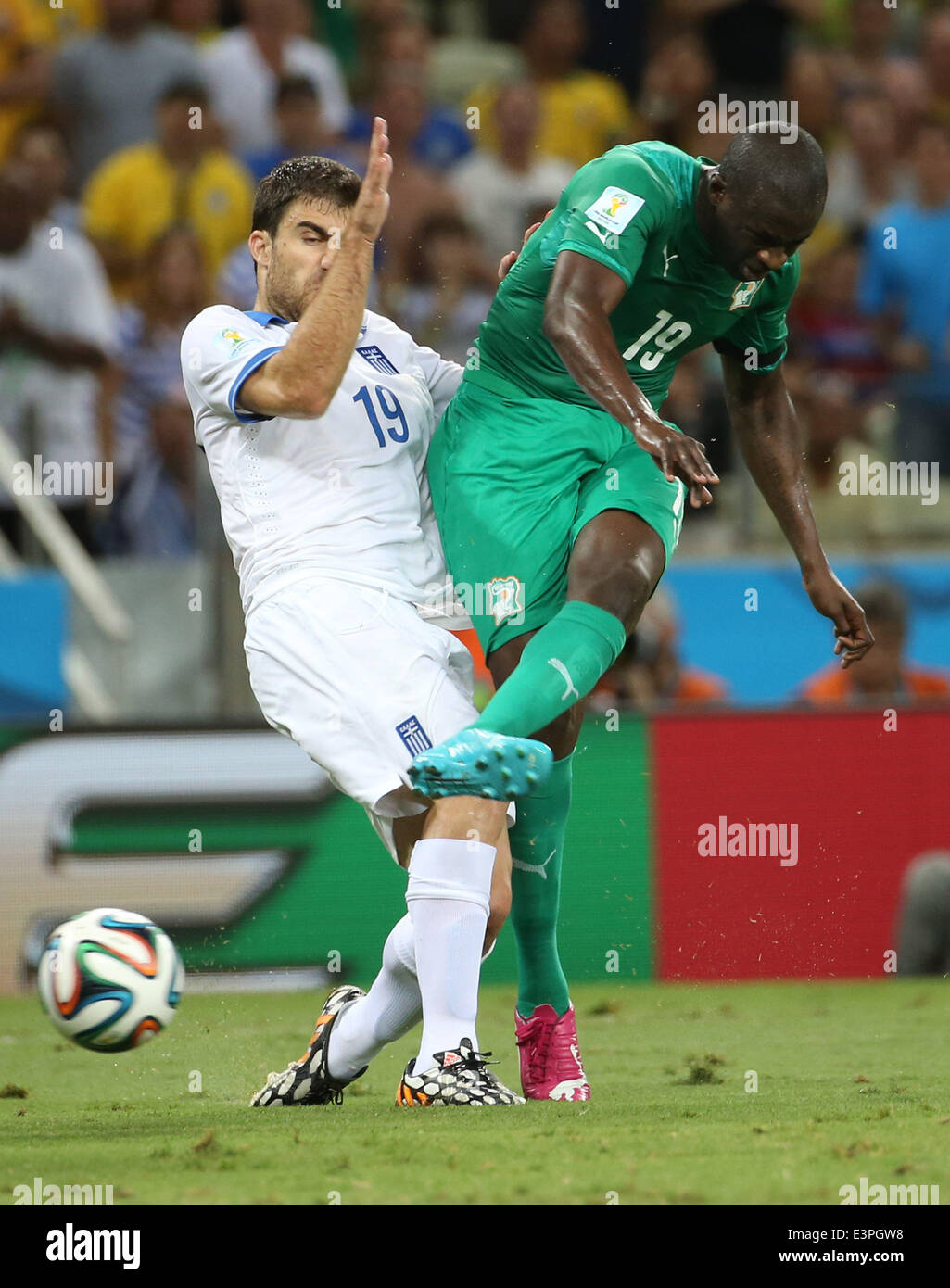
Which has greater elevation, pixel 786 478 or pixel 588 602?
pixel 786 478

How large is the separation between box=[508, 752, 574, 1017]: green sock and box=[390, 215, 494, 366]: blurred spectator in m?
4.03

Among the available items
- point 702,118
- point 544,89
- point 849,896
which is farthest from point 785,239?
point 544,89

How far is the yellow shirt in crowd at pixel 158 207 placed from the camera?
391 inches

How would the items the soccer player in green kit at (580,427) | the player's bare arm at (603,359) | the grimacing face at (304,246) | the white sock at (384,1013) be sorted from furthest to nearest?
the grimacing face at (304,246) < the white sock at (384,1013) < the soccer player in green kit at (580,427) < the player's bare arm at (603,359)

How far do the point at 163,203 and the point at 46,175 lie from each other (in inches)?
31.2

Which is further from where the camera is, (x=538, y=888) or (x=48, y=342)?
(x=48, y=342)

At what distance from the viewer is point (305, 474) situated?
4602 mm

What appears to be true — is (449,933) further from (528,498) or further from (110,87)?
(110,87)

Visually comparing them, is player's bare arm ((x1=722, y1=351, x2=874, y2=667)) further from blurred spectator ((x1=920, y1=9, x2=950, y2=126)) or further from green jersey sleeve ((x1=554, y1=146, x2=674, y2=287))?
blurred spectator ((x1=920, y1=9, x2=950, y2=126))

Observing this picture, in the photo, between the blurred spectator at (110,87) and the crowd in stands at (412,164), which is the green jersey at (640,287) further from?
the blurred spectator at (110,87)

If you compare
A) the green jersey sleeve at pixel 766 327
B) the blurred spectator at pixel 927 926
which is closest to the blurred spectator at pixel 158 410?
the blurred spectator at pixel 927 926

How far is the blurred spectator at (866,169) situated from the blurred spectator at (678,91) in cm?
95

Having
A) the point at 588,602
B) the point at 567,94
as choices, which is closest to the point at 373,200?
the point at 588,602

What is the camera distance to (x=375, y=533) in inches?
181
